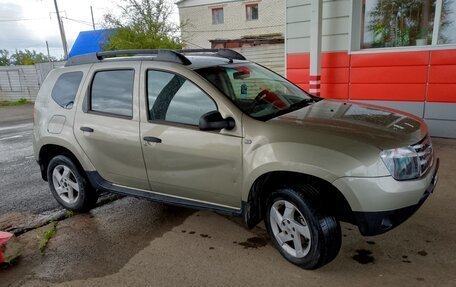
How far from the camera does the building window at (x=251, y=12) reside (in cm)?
2623

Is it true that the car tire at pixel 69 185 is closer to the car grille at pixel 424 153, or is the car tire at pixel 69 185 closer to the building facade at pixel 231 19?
the car grille at pixel 424 153

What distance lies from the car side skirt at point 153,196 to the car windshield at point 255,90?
2.97 feet

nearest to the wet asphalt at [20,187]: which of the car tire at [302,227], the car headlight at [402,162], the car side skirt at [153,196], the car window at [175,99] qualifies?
the car side skirt at [153,196]

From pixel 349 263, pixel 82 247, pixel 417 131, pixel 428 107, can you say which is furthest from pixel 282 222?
pixel 428 107

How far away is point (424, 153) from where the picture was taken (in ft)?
9.13

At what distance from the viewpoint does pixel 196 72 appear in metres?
3.27

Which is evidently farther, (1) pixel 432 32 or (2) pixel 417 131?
(1) pixel 432 32

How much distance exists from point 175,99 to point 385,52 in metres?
5.07

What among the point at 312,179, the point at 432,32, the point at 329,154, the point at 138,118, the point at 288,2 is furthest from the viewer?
the point at 288,2

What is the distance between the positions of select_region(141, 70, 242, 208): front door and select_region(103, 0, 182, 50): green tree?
34.8ft

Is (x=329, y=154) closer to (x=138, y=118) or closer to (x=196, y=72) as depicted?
(x=196, y=72)

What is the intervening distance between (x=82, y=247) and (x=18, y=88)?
67.4ft

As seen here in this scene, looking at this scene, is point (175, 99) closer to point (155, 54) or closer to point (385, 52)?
point (155, 54)

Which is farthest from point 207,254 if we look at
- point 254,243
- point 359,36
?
point 359,36
